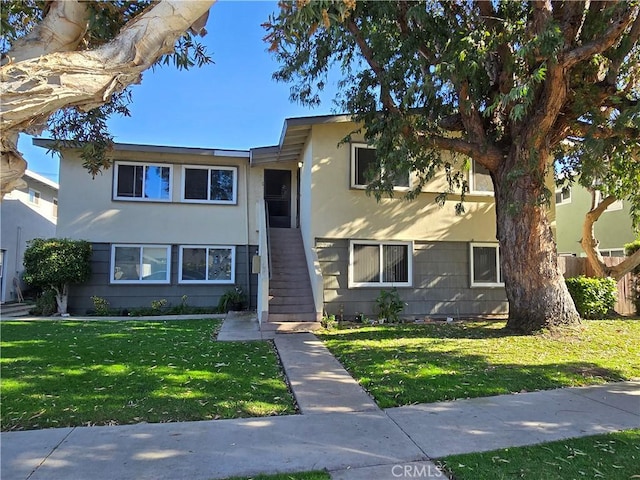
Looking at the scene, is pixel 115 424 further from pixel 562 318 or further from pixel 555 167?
pixel 555 167

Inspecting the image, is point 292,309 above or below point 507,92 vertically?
below

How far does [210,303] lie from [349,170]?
21.9 feet

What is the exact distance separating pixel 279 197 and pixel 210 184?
8.46ft

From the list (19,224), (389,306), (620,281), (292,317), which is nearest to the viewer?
(292,317)

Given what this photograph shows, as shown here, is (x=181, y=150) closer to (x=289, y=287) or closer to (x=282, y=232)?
(x=282, y=232)

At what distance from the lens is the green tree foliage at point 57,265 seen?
1237 centimetres

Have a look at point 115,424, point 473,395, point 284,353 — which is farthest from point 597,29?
point 115,424

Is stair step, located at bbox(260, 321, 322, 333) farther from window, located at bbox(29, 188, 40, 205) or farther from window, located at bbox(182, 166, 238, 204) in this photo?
window, located at bbox(29, 188, 40, 205)

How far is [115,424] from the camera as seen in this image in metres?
4.26

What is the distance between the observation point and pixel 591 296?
36.9 ft

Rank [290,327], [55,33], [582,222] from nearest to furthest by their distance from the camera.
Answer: [55,33], [290,327], [582,222]

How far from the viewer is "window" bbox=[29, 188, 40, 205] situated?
59.9ft

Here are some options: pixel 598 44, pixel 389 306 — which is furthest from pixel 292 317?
pixel 598 44

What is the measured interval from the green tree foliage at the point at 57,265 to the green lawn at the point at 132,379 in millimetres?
3826
